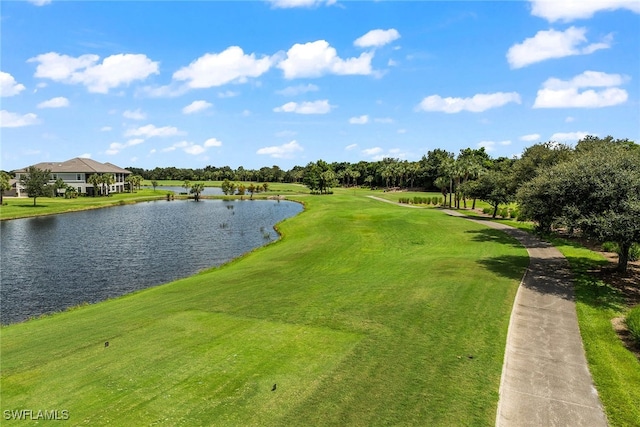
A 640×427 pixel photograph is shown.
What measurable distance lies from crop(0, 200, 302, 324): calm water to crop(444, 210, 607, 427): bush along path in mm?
30542

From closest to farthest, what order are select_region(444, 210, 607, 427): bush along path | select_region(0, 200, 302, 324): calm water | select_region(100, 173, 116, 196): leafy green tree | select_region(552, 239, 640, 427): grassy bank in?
1. select_region(444, 210, 607, 427): bush along path
2. select_region(552, 239, 640, 427): grassy bank
3. select_region(0, 200, 302, 324): calm water
4. select_region(100, 173, 116, 196): leafy green tree

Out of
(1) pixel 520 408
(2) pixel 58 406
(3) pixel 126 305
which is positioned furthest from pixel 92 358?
(1) pixel 520 408

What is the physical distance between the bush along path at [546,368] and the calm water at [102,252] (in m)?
30.5

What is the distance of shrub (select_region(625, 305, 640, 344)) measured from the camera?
16.5 m

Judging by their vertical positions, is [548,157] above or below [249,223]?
above

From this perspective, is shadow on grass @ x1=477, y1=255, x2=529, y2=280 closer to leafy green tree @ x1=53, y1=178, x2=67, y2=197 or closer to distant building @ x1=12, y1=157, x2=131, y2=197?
leafy green tree @ x1=53, y1=178, x2=67, y2=197

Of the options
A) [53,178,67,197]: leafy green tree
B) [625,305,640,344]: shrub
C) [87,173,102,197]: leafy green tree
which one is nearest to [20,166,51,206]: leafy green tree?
[53,178,67,197]: leafy green tree

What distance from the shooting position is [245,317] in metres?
20.1

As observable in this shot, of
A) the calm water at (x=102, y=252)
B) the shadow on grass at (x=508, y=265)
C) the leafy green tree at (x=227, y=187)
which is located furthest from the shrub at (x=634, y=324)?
the leafy green tree at (x=227, y=187)

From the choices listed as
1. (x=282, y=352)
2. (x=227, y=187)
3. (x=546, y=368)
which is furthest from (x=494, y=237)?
(x=227, y=187)

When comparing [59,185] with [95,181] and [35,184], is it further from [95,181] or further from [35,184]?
[35,184]

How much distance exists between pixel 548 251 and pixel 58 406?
→ 132 ft

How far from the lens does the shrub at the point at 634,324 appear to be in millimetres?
16494

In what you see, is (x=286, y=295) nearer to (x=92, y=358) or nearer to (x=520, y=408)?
(x=92, y=358)
